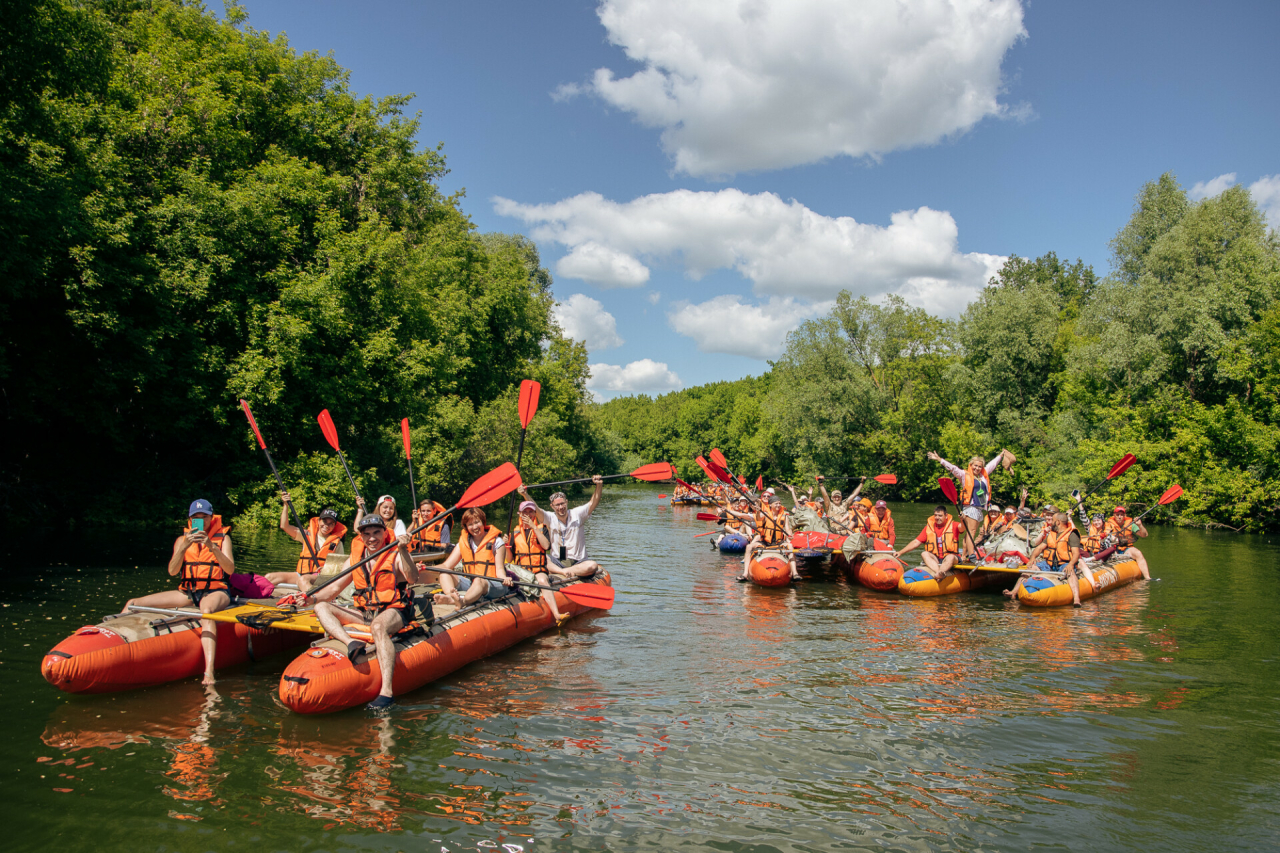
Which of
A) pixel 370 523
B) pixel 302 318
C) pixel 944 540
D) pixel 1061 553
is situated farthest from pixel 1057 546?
pixel 302 318

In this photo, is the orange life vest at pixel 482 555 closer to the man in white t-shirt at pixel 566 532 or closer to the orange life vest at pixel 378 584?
the man in white t-shirt at pixel 566 532

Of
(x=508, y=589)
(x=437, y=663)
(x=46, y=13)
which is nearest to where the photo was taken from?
(x=437, y=663)

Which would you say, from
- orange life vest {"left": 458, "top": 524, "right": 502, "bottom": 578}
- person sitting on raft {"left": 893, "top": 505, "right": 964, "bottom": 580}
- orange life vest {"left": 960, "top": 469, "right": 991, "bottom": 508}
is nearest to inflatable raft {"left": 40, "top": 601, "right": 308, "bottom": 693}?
orange life vest {"left": 458, "top": 524, "right": 502, "bottom": 578}

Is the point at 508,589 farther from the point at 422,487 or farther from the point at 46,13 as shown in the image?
the point at 422,487

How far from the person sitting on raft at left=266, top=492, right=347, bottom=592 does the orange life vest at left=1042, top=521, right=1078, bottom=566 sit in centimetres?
1121

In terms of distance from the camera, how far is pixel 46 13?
12969mm

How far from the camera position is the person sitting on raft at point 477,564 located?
8852 mm

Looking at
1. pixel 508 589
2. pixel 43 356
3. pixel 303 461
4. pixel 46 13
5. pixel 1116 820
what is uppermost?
pixel 46 13

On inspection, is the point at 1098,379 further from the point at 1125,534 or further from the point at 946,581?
the point at 946,581

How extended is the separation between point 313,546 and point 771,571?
7.66 metres

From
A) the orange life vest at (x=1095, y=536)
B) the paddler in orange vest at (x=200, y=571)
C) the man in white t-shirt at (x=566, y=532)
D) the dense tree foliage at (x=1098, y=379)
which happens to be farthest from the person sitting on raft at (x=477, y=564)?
the dense tree foliage at (x=1098, y=379)

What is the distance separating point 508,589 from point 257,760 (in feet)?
13.6

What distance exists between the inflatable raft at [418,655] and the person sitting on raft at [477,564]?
0.62ft

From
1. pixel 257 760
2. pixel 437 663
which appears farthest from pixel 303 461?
pixel 257 760
